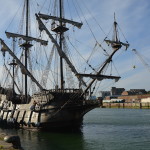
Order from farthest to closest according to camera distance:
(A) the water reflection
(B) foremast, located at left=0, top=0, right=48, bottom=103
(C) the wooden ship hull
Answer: (B) foremast, located at left=0, top=0, right=48, bottom=103, (C) the wooden ship hull, (A) the water reflection

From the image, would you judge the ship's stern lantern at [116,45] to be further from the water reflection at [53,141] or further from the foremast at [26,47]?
the foremast at [26,47]

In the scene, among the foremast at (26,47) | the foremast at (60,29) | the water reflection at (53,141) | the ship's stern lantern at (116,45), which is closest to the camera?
the water reflection at (53,141)

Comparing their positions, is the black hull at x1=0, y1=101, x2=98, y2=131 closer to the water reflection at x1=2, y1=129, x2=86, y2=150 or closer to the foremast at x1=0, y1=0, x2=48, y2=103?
the water reflection at x1=2, y1=129, x2=86, y2=150

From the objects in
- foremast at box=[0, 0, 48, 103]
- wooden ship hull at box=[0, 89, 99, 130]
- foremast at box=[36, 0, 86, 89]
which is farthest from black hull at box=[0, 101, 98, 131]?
foremast at box=[0, 0, 48, 103]

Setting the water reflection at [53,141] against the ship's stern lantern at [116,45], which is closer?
the water reflection at [53,141]

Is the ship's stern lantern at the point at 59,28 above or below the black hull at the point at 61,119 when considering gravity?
above

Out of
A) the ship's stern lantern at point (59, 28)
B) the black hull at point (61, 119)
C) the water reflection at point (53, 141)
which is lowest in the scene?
the water reflection at point (53, 141)

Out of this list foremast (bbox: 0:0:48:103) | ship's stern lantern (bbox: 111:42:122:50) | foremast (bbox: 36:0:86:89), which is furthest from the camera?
foremast (bbox: 0:0:48:103)

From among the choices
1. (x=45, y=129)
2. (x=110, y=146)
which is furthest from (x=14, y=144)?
(x=45, y=129)

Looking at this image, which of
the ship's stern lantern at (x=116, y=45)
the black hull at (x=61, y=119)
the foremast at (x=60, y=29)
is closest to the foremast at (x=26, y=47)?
the foremast at (x=60, y=29)

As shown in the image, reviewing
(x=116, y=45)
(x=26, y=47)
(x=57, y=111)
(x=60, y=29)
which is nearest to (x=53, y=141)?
(x=57, y=111)

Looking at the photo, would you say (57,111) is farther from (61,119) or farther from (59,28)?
(59,28)

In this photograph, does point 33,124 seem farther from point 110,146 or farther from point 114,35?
point 114,35

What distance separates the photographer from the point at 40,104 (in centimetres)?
3080
